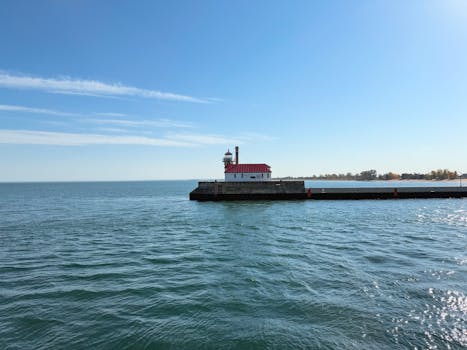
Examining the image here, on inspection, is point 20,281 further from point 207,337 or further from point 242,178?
point 242,178

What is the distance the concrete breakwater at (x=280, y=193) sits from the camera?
45938mm

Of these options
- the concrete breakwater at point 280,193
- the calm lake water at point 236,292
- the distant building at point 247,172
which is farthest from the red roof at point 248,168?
the calm lake water at point 236,292

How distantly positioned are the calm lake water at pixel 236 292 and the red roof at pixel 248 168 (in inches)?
1233

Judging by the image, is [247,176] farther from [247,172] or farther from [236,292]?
[236,292]

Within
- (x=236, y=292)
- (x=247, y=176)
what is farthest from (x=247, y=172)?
(x=236, y=292)

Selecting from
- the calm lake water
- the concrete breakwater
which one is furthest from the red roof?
the calm lake water

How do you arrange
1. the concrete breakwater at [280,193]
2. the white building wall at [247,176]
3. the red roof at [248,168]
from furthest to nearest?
the red roof at [248,168] → the white building wall at [247,176] → the concrete breakwater at [280,193]

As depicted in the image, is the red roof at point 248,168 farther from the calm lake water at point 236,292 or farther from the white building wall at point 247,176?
the calm lake water at point 236,292

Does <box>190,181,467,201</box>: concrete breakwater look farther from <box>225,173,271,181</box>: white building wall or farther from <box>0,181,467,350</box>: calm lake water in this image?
<box>0,181,467,350</box>: calm lake water

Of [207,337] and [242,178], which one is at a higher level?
[242,178]

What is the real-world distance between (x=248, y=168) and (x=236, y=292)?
137ft

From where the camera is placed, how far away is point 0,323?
7.86 meters

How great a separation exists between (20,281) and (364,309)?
13410 mm

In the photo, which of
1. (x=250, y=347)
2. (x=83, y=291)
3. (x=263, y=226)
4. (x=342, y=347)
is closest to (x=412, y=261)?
(x=342, y=347)
